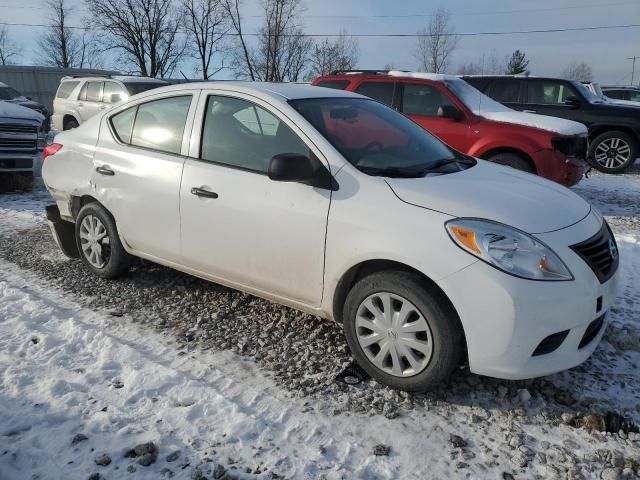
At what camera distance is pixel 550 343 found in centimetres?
267

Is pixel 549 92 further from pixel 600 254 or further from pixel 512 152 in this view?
pixel 600 254

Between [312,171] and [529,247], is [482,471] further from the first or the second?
[312,171]

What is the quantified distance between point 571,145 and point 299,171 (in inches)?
216

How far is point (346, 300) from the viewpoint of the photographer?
3.08 m

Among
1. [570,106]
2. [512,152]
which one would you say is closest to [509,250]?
[512,152]

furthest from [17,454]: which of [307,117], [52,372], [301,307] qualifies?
[307,117]

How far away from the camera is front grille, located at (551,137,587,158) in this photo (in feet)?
22.9

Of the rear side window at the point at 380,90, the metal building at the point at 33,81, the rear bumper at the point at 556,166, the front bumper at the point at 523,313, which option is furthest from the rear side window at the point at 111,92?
the metal building at the point at 33,81

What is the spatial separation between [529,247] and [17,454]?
2.64 meters

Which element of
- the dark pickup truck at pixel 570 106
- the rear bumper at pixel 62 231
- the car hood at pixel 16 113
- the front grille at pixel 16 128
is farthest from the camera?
the dark pickup truck at pixel 570 106

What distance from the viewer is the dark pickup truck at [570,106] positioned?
10.4 m

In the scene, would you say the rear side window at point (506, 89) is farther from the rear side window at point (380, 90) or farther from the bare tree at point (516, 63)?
the bare tree at point (516, 63)

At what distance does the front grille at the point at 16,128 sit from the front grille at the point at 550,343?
341 inches

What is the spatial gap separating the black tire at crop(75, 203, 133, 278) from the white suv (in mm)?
9154
